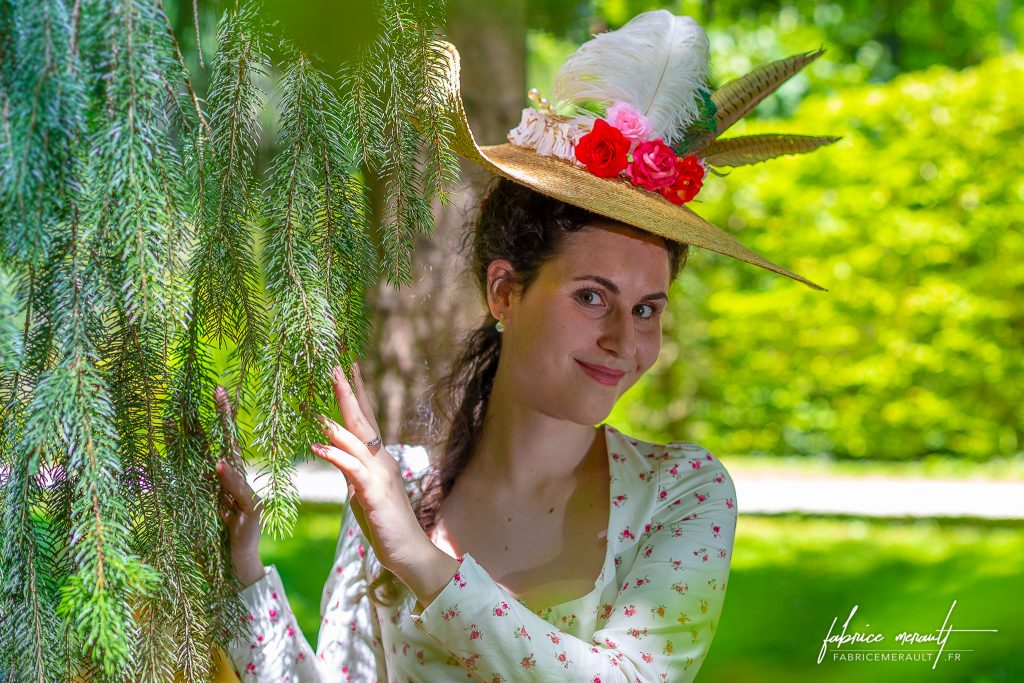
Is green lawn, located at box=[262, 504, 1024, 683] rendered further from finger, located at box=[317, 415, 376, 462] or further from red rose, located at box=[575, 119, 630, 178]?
finger, located at box=[317, 415, 376, 462]

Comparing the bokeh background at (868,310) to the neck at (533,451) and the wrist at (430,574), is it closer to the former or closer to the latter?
the neck at (533,451)

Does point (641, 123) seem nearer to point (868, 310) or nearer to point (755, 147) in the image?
point (755, 147)

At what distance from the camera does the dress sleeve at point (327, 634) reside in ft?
6.02

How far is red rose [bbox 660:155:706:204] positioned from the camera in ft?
6.14

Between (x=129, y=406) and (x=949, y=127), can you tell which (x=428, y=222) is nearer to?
(x=129, y=406)

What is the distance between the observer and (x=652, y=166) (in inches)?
72.1

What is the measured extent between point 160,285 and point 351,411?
0.35 meters

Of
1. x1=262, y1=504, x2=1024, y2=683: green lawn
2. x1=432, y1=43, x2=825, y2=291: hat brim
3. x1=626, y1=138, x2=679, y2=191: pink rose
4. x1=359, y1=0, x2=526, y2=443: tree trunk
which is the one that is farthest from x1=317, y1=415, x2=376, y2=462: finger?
x1=262, y1=504, x2=1024, y2=683: green lawn

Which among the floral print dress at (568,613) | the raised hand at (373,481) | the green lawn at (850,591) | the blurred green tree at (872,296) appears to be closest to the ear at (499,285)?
the floral print dress at (568,613)

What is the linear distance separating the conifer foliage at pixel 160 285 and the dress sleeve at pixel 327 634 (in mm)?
383

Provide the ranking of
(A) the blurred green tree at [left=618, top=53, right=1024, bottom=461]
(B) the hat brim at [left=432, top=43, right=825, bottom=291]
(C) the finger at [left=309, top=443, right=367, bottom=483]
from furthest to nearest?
(A) the blurred green tree at [left=618, top=53, right=1024, bottom=461] → (B) the hat brim at [left=432, top=43, right=825, bottom=291] → (C) the finger at [left=309, top=443, right=367, bottom=483]

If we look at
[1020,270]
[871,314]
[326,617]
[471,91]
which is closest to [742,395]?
[871,314]

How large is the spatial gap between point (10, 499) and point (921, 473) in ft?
25.4

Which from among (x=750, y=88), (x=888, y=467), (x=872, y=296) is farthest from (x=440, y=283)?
(x=888, y=467)
